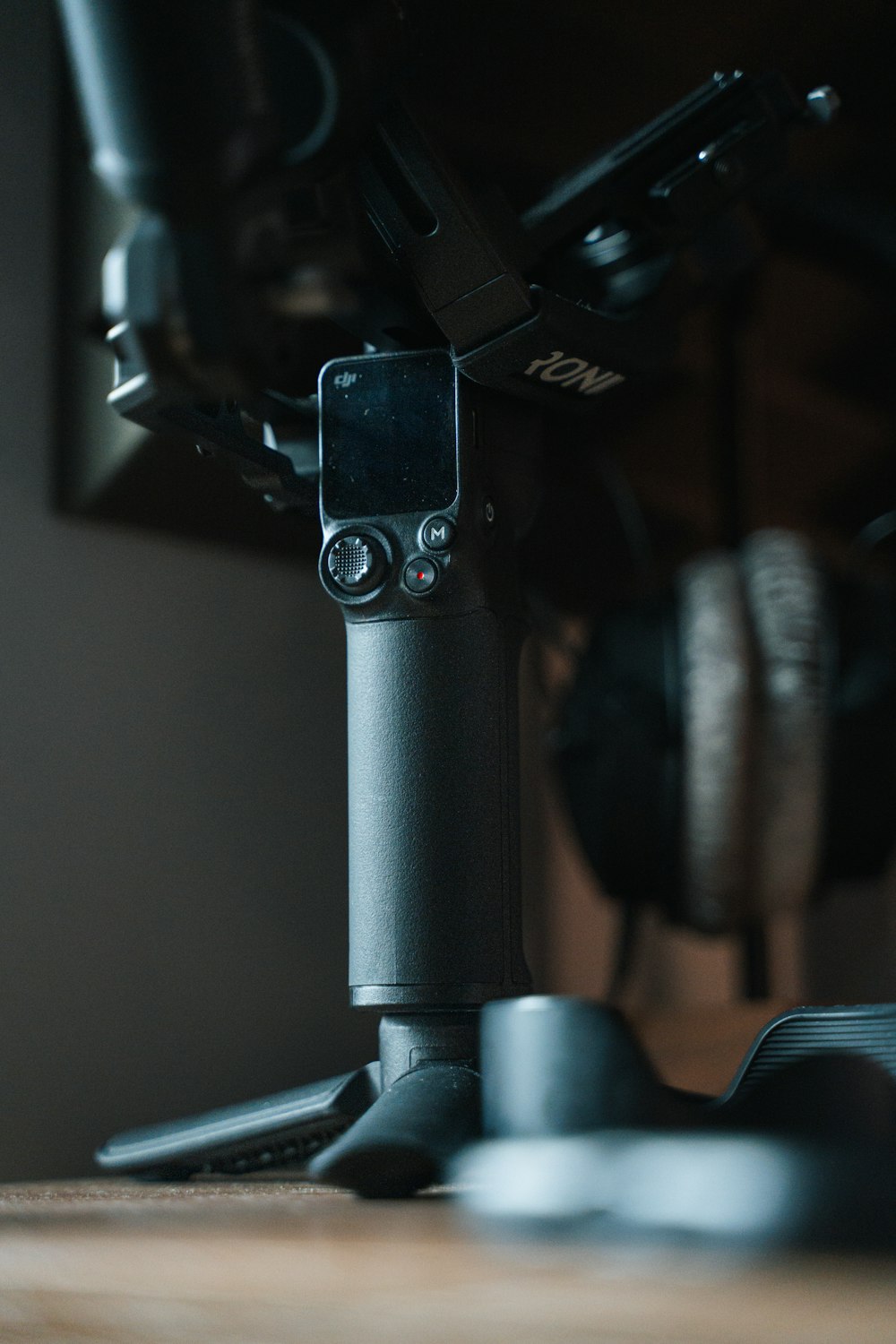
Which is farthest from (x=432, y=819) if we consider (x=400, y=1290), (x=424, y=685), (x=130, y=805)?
(x=130, y=805)

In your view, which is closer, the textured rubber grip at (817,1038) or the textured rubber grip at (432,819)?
the textured rubber grip at (817,1038)

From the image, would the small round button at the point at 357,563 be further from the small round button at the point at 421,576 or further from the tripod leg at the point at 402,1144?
the tripod leg at the point at 402,1144

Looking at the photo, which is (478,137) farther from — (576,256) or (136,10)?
(136,10)

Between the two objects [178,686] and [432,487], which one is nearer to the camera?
[432,487]

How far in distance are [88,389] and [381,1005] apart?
23.0 inches

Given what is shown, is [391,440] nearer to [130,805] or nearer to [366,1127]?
[366,1127]

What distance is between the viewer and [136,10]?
28 centimetres

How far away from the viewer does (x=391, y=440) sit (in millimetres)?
534

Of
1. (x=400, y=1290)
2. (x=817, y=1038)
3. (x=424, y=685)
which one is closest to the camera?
(x=400, y=1290)

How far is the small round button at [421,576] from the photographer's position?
1.69 ft

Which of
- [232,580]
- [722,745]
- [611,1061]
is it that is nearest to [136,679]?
[232,580]

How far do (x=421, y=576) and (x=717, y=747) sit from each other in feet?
1.70

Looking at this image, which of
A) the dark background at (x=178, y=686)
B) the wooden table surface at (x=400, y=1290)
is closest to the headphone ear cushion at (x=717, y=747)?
the dark background at (x=178, y=686)

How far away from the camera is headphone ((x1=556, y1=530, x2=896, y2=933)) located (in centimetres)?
99
